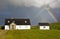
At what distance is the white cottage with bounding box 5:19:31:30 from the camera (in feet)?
275

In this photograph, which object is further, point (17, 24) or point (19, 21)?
A: point (19, 21)

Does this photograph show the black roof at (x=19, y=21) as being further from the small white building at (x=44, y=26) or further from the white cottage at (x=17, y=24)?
the small white building at (x=44, y=26)

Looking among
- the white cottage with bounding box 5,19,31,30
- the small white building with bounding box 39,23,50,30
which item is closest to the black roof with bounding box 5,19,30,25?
the white cottage with bounding box 5,19,31,30

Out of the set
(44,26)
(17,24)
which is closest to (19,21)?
(17,24)

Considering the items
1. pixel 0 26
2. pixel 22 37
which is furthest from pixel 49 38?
pixel 0 26

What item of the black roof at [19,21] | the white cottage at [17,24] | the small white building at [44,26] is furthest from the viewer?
the small white building at [44,26]

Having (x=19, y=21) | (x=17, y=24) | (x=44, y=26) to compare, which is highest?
(x=19, y=21)

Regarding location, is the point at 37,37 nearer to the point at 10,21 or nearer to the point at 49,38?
the point at 49,38

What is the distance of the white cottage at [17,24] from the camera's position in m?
83.9

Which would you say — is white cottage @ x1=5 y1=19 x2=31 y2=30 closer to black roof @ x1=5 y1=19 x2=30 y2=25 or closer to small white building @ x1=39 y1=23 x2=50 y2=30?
black roof @ x1=5 y1=19 x2=30 y2=25

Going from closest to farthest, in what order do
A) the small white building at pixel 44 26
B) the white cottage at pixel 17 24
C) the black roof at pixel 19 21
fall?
1. the white cottage at pixel 17 24
2. the black roof at pixel 19 21
3. the small white building at pixel 44 26

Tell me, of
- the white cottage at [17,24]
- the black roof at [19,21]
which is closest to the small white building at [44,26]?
the white cottage at [17,24]

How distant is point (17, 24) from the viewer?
85.7m

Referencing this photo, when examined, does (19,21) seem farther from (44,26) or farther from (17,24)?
(44,26)
